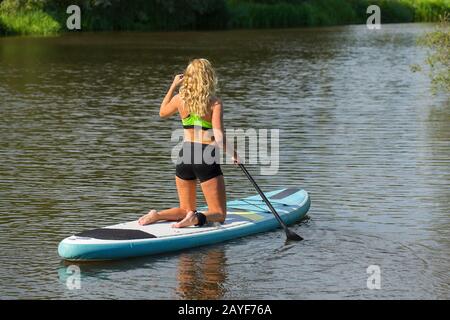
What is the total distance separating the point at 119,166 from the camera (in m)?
17.3

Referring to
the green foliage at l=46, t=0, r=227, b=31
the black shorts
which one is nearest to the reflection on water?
the black shorts

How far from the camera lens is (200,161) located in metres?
12.1

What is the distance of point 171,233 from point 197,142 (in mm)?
1022

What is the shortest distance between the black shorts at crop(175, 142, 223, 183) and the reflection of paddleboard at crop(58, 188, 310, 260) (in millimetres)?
577

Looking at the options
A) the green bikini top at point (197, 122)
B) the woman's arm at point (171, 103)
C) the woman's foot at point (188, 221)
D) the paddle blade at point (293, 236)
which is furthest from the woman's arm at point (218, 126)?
the paddle blade at point (293, 236)

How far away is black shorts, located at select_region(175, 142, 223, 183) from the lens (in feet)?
39.6

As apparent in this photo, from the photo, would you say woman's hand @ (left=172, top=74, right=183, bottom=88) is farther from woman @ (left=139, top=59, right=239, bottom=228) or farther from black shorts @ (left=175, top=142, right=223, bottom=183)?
black shorts @ (left=175, top=142, right=223, bottom=183)

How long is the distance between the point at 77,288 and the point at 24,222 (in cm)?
297

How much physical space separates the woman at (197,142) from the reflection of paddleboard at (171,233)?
13cm

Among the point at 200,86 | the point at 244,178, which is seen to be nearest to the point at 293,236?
the point at 200,86

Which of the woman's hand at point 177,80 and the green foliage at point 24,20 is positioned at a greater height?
the woman's hand at point 177,80

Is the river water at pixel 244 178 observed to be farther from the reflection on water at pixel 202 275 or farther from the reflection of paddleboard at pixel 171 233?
the reflection of paddleboard at pixel 171 233

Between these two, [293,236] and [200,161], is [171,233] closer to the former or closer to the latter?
[200,161]

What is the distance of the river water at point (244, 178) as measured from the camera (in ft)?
35.4
